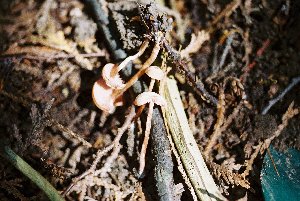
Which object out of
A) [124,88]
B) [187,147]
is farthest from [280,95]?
[124,88]

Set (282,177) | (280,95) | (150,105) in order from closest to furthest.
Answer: (282,177)
(150,105)
(280,95)

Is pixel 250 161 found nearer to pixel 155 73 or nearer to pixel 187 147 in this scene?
pixel 187 147

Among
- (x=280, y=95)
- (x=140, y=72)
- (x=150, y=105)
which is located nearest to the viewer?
(x=150, y=105)

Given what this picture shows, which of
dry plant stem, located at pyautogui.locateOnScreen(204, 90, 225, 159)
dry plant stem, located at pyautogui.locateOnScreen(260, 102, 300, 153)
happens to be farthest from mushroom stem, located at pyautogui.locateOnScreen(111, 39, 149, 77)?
dry plant stem, located at pyautogui.locateOnScreen(260, 102, 300, 153)

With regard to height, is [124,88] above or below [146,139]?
above

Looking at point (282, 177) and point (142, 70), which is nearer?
point (282, 177)

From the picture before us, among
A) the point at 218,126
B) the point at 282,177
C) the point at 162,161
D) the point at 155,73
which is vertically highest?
the point at 155,73

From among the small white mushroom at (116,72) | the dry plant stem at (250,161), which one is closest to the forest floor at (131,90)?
the dry plant stem at (250,161)

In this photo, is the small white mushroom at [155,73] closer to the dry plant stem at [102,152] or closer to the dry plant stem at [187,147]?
the dry plant stem at [187,147]
